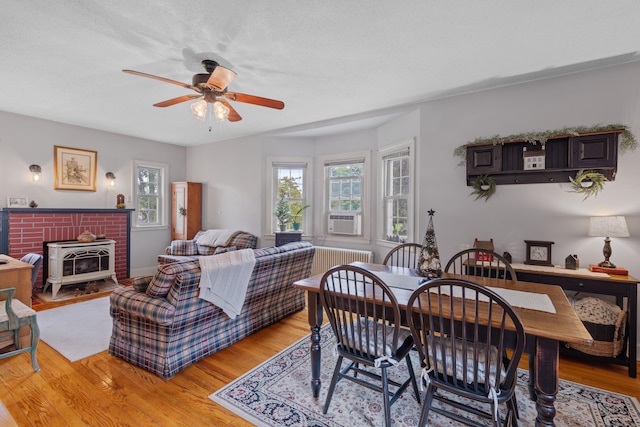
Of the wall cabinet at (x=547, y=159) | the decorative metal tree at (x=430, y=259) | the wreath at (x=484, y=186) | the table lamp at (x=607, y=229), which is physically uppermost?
the wall cabinet at (x=547, y=159)

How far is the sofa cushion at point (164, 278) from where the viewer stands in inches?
91.9

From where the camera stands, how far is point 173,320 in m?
2.30

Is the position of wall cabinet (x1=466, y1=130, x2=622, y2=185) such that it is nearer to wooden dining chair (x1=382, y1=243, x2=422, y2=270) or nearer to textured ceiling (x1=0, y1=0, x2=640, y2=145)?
textured ceiling (x1=0, y1=0, x2=640, y2=145)

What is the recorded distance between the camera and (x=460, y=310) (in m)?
1.67

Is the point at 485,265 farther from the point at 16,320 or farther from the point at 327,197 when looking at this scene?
the point at 16,320

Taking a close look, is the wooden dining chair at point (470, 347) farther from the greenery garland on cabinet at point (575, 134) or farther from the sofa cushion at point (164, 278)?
the greenery garland on cabinet at point (575, 134)

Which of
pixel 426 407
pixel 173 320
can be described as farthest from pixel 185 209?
pixel 426 407

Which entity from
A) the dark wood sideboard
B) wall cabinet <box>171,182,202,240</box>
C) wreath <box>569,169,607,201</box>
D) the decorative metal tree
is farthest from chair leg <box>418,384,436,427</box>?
wall cabinet <box>171,182,202,240</box>

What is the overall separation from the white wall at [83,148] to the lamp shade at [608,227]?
6.68m

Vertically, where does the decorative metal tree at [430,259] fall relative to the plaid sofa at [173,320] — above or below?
above

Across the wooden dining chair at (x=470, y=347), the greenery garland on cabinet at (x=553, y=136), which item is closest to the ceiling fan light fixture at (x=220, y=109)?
the wooden dining chair at (x=470, y=347)

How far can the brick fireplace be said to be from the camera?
423 centimetres

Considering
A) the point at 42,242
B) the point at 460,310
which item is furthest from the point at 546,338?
the point at 42,242

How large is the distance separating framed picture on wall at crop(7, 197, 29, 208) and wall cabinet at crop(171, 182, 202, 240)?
2.20 metres
